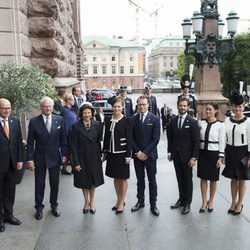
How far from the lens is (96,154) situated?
5.86 m

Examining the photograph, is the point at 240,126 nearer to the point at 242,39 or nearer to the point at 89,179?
the point at 89,179

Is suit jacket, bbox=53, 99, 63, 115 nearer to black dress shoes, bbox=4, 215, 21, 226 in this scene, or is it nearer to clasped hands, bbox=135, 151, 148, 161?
clasped hands, bbox=135, 151, 148, 161

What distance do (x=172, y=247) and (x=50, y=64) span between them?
7.17 meters

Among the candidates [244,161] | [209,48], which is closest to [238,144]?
[244,161]

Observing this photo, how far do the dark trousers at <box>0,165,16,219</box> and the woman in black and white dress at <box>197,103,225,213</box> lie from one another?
3159 millimetres

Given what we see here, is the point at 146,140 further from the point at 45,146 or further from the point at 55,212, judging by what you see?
the point at 55,212

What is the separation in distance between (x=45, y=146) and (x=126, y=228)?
1.89 m

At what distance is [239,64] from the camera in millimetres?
40094

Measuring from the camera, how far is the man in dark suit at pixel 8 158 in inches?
211

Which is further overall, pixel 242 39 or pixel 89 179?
pixel 242 39

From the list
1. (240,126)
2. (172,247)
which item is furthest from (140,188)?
(240,126)

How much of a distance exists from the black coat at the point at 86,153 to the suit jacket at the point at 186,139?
1.34 m

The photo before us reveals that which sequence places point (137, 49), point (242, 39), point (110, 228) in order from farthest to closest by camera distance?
point (137, 49), point (242, 39), point (110, 228)

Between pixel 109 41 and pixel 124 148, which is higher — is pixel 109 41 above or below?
above
